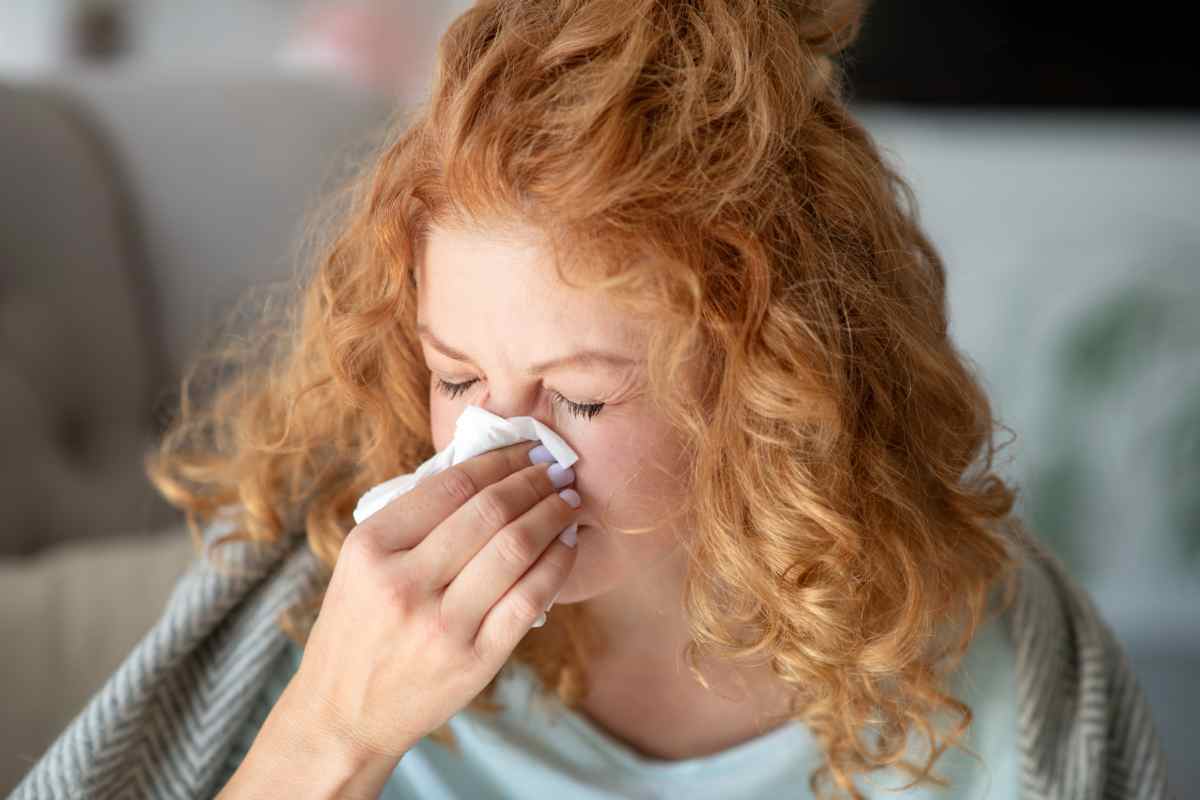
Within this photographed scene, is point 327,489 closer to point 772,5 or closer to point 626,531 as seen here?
point 626,531

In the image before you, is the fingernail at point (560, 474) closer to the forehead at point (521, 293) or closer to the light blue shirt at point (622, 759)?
the forehead at point (521, 293)

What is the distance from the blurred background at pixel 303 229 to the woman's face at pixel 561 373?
0.60m

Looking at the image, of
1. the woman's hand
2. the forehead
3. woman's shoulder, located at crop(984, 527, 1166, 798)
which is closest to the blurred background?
woman's shoulder, located at crop(984, 527, 1166, 798)

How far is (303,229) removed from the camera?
1359 mm

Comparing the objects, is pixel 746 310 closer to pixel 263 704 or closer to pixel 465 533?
pixel 465 533

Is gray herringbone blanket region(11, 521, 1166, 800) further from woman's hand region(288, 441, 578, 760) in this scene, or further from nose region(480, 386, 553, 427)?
nose region(480, 386, 553, 427)

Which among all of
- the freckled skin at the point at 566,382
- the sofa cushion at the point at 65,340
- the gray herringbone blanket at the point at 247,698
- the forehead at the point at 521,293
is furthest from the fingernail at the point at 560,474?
the sofa cushion at the point at 65,340

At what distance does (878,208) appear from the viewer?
3.05 feet

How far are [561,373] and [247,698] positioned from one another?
Result: 469 mm

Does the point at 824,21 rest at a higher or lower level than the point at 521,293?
higher

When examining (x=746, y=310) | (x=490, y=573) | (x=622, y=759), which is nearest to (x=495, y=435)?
(x=490, y=573)

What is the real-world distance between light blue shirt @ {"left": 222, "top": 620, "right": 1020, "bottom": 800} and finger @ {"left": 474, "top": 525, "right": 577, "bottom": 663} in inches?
11.0

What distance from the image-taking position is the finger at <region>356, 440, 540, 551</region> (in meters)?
0.84

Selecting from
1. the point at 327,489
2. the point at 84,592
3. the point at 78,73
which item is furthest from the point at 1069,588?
the point at 78,73
